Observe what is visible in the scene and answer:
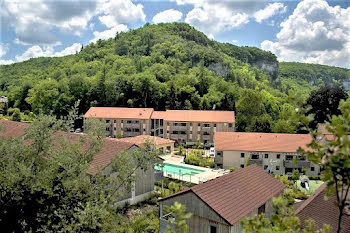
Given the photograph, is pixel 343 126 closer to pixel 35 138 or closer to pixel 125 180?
pixel 125 180

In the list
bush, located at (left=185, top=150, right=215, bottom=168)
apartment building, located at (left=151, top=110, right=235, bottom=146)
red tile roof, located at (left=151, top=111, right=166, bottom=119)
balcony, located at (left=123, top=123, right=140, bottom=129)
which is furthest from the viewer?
red tile roof, located at (left=151, top=111, right=166, bottom=119)

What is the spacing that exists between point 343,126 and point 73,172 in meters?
6.82

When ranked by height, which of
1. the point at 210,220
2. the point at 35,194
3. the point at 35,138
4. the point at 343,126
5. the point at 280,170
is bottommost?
the point at 280,170

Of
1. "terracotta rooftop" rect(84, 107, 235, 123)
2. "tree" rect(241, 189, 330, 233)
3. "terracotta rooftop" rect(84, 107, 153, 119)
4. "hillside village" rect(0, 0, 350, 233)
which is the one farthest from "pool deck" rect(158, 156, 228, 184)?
"tree" rect(241, 189, 330, 233)

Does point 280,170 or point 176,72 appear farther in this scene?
point 176,72

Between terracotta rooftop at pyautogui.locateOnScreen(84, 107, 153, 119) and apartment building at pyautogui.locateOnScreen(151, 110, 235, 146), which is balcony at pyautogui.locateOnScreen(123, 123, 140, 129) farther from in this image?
apartment building at pyautogui.locateOnScreen(151, 110, 235, 146)

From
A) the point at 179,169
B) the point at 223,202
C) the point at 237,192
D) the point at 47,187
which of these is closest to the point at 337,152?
the point at 47,187

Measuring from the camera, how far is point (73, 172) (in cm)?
814

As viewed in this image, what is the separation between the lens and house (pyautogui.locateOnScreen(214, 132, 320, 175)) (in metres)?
32.9

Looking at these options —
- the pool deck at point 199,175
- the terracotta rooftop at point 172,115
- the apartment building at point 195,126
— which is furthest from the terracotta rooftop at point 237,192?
the terracotta rooftop at point 172,115

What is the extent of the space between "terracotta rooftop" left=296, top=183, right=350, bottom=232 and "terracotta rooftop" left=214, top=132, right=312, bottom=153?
22.3 meters

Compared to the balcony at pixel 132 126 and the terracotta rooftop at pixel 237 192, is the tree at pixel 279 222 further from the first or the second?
the balcony at pixel 132 126

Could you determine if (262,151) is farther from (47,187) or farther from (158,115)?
(47,187)

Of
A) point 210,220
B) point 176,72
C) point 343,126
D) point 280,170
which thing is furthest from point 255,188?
point 176,72
